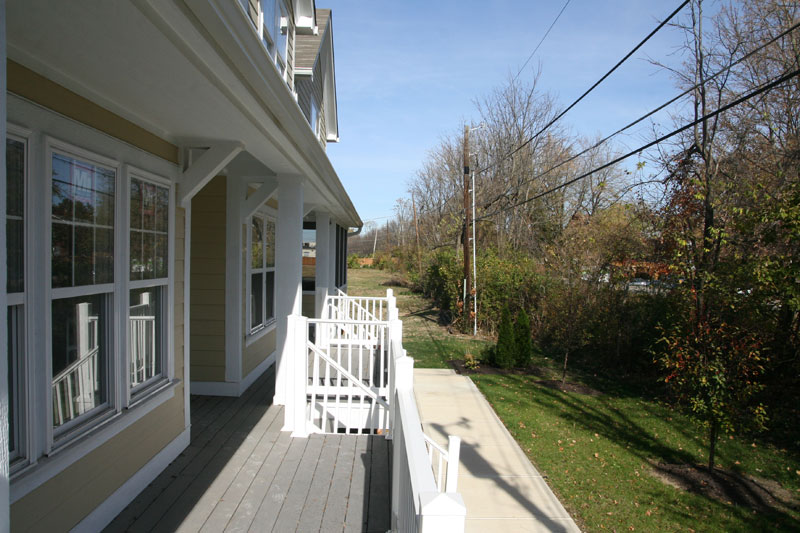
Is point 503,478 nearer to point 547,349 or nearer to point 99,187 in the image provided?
point 99,187

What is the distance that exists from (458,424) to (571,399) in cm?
250

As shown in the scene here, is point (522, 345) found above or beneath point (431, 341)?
above

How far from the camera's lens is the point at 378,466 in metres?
3.86

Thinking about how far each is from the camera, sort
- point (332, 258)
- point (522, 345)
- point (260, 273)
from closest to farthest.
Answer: point (260, 273) < point (522, 345) < point (332, 258)

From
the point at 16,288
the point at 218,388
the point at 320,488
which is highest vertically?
the point at 16,288

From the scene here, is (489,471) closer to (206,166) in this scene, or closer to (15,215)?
(206,166)

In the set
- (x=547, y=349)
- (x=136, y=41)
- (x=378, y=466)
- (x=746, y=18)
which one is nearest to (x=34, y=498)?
(x=136, y=41)

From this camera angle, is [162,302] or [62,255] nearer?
[62,255]

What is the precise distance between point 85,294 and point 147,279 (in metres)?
0.70

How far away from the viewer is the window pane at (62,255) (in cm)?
241

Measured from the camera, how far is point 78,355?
2656 mm

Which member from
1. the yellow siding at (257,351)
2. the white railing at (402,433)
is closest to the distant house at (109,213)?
the white railing at (402,433)

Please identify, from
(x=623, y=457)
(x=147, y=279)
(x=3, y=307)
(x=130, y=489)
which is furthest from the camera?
(x=623, y=457)

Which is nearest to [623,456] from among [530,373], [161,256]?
[530,373]
